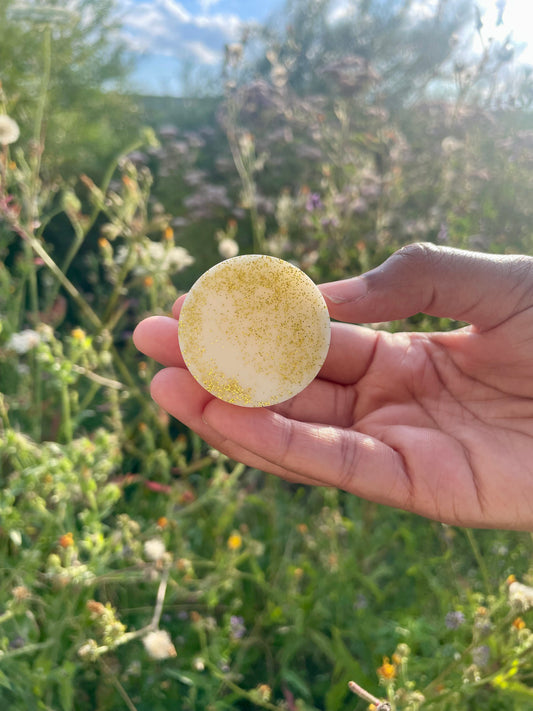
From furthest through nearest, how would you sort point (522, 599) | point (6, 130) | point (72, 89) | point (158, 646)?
point (72, 89) < point (6, 130) < point (158, 646) < point (522, 599)

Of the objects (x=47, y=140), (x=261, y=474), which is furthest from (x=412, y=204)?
(x=47, y=140)

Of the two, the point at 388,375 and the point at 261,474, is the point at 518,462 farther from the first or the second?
the point at 261,474

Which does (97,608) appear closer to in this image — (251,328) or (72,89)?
(251,328)

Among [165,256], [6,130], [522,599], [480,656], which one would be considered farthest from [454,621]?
[6,130]

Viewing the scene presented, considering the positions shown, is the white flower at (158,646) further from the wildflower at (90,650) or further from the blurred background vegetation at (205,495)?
the wildflower at (90,650)

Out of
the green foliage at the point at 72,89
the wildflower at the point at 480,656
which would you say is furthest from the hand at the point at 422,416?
the green foliage at the point at 72,89

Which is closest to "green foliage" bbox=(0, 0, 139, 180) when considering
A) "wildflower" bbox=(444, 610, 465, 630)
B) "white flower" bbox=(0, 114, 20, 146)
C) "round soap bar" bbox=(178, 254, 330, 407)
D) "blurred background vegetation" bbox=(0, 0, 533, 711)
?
"blurred background vegetation" bbox=(0, 0, 533, 711)

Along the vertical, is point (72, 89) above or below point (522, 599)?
above
